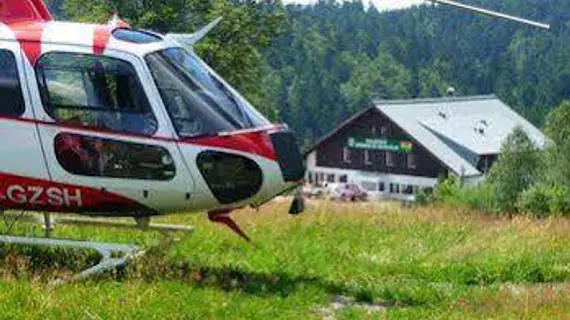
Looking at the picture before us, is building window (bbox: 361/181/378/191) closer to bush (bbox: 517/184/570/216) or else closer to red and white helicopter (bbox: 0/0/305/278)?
bush (bbox: 517/184/570/216)

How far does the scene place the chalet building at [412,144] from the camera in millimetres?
90625

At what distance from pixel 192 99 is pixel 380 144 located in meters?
86.7

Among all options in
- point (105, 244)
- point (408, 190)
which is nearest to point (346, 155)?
point (408, 190)

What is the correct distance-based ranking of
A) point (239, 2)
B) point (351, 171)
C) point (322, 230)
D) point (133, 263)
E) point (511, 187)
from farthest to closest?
point (351, 171) < point (239, 2) < point (511, 187) < point (322, 230) < point (133, 263)

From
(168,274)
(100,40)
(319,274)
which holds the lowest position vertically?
(319,274)

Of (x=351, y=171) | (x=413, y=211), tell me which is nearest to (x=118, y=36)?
(x=413, y=211)

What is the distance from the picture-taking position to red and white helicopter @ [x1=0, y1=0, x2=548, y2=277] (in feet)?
31.5

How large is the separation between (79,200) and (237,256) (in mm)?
2250

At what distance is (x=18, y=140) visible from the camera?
9.71 meters

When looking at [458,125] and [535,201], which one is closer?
[535,201]

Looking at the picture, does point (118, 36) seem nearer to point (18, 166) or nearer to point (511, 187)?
point (18, 166)

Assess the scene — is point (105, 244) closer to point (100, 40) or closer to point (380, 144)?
point (100, 40)

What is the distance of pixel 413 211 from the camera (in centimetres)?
1822

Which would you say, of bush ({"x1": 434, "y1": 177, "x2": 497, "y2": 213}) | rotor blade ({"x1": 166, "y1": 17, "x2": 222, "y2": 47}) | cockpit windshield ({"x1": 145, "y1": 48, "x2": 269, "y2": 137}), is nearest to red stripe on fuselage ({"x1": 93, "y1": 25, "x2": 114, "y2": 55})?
cockpit windshield ({"x1": 145, "y1": 48, "x2": 269, "y2": 137})
